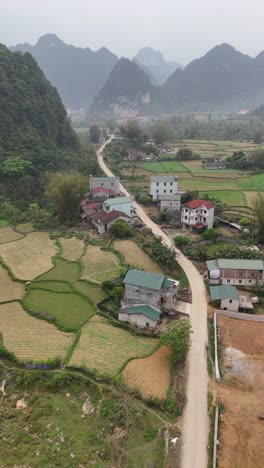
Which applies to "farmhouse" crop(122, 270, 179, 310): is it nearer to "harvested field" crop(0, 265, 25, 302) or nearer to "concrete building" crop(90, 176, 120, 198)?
"harvested field" crop(0, 265, 25, 302)

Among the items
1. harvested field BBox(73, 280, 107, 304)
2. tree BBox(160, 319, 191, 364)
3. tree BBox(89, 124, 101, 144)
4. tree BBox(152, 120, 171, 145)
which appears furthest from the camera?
tree BBox(89, 124, 101, 144)

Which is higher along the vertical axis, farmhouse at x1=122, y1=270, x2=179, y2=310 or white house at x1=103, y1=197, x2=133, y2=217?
white house at x1=103, y1=197, x2=133, y2=217

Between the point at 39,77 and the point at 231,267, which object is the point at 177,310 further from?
the point at 39,77

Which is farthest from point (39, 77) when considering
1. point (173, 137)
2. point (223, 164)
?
point (173, 137)

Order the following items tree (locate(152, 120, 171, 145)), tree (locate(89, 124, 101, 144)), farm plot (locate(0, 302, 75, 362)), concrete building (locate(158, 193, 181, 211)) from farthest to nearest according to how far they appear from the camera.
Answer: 1. tree (locate(89, 124, 101, 144))
2. tree (locate(152, 120, 171, 145))
3. concrete building (locate(158, 193, 181, 211))
4. farm plot (locate(0, 302, 75, 362))

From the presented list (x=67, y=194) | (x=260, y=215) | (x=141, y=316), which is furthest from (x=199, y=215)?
(x=141, y=316)

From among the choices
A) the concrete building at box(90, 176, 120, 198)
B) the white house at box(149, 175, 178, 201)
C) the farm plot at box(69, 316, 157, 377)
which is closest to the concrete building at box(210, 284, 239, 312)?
the farm plot at box(69, 316, 157, 377)
